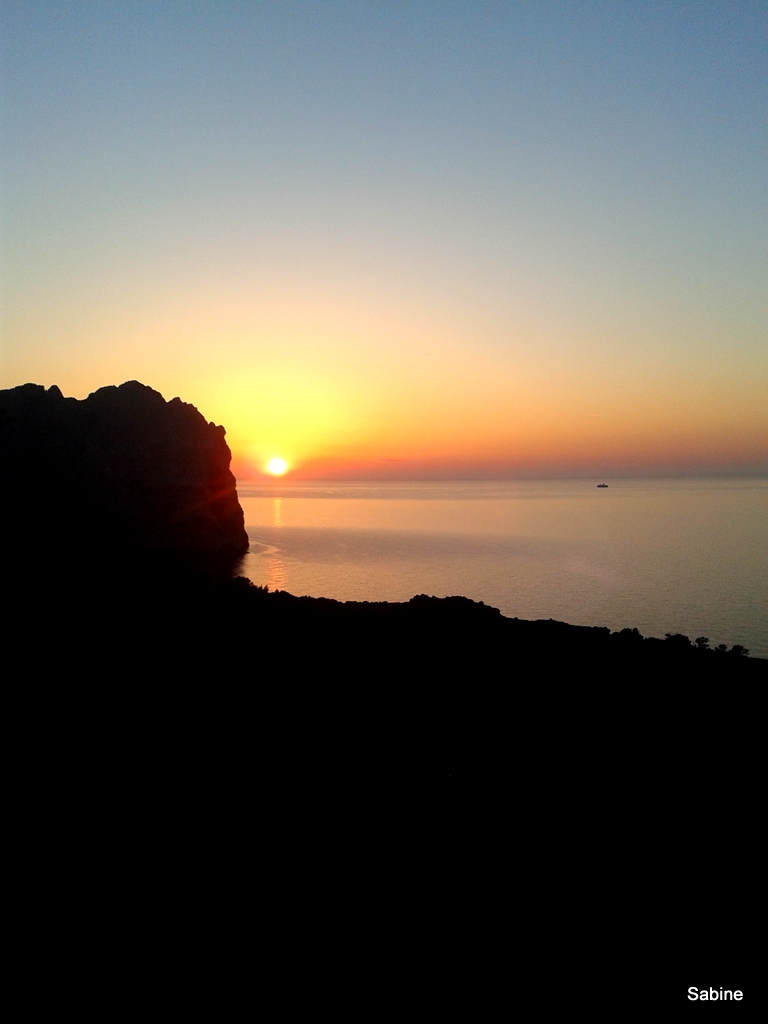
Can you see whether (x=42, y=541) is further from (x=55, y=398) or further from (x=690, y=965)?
(x=690, y=965)

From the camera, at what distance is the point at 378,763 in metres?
12.8

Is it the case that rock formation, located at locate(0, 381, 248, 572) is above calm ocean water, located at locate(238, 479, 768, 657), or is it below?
above

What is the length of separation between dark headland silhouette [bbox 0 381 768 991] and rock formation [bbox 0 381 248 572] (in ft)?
119

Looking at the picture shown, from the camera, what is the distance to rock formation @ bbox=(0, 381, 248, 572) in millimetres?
59250

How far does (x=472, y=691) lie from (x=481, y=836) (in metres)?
6.75

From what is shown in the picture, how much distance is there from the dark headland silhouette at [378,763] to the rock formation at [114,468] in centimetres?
3619

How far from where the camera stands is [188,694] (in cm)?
1548

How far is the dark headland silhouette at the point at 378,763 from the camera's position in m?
8.61

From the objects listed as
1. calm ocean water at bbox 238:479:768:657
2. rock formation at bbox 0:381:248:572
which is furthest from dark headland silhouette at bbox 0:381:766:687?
calm ocean water at bbox 238:479:768:657

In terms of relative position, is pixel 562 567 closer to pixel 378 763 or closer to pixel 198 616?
pixel 198 616

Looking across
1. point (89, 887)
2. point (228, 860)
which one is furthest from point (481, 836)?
point (89, 887)

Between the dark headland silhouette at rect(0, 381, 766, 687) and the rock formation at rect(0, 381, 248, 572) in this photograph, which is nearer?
the dark headland silhouette at rect(0, 381, 766, 687)

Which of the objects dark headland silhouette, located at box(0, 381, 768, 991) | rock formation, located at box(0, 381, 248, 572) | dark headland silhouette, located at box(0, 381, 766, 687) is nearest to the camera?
dark headland silhouette, located at box(0, 381, 768, 991)

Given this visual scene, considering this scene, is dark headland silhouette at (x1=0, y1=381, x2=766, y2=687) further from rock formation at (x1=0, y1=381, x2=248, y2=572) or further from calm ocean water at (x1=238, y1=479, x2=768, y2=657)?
calm ocean water at (x1=238, y1=479, x2=768, y2=657)
